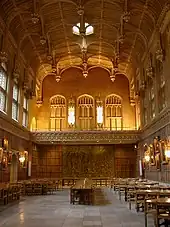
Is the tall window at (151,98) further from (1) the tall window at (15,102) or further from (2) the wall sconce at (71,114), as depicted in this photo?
(1) the tall window at (15,102)

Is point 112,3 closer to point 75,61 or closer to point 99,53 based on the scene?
point 99,53

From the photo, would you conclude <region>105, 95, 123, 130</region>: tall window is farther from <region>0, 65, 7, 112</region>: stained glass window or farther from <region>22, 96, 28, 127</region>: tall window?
<region>0, 65, 7, 112</region>: stained glass window

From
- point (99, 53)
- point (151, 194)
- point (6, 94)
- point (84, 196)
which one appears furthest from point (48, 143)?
point (151, 194)

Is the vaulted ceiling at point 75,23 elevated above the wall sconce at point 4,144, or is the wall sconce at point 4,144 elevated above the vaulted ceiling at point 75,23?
the vaulted ceiling at point 75,23

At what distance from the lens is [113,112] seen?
29.5 metres

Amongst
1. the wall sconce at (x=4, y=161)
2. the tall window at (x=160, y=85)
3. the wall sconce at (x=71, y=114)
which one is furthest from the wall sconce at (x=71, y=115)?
the tall window at (x=160, y=85)

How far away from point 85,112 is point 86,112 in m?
0.10

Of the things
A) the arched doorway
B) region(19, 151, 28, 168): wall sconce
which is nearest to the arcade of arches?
the arched doorway

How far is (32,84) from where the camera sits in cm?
2686

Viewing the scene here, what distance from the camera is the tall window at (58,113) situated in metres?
29.4

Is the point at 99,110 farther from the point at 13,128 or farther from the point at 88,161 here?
the point at 13,128

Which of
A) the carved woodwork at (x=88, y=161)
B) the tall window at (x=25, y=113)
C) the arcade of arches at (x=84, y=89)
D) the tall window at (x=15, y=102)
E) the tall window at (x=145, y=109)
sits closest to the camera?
the arcade of arches at (x=84, y=89)

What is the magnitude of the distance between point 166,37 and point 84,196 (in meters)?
10.3

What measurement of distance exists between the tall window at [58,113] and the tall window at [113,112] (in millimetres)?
4475
